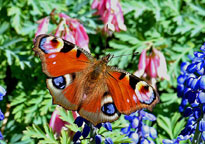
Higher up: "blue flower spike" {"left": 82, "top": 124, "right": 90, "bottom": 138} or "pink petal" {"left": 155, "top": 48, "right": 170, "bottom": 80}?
"pink petal" {"left": 155, "top": 48, "right": 170, "bottom": 80}

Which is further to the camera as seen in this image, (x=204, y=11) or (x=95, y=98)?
(x=204, y=11)

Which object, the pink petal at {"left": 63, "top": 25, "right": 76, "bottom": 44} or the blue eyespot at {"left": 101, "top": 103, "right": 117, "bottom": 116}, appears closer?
the blue eyespot at {"left": 101, "top": 103, "right": 117, "bottom": 116}

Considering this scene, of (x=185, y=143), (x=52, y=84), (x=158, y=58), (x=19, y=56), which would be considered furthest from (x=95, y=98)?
(x=19, y=56)

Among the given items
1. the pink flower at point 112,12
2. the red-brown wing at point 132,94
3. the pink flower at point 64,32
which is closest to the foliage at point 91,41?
the pink flower at point 112,12

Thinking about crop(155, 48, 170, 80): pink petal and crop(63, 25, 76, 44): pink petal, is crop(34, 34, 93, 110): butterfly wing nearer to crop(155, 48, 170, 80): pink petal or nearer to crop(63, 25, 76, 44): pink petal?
crop(63, 25, 76, 44): pink petal

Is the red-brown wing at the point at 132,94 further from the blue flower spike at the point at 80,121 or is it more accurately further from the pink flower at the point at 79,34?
the pink flower at the point at 79,34

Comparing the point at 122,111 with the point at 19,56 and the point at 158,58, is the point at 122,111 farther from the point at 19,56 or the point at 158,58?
the point at 19,56

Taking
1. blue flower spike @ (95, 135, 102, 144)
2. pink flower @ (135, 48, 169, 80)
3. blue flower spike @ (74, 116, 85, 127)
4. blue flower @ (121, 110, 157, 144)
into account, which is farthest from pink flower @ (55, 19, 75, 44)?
blue flower spike @ (95, 135, 102, 144)
